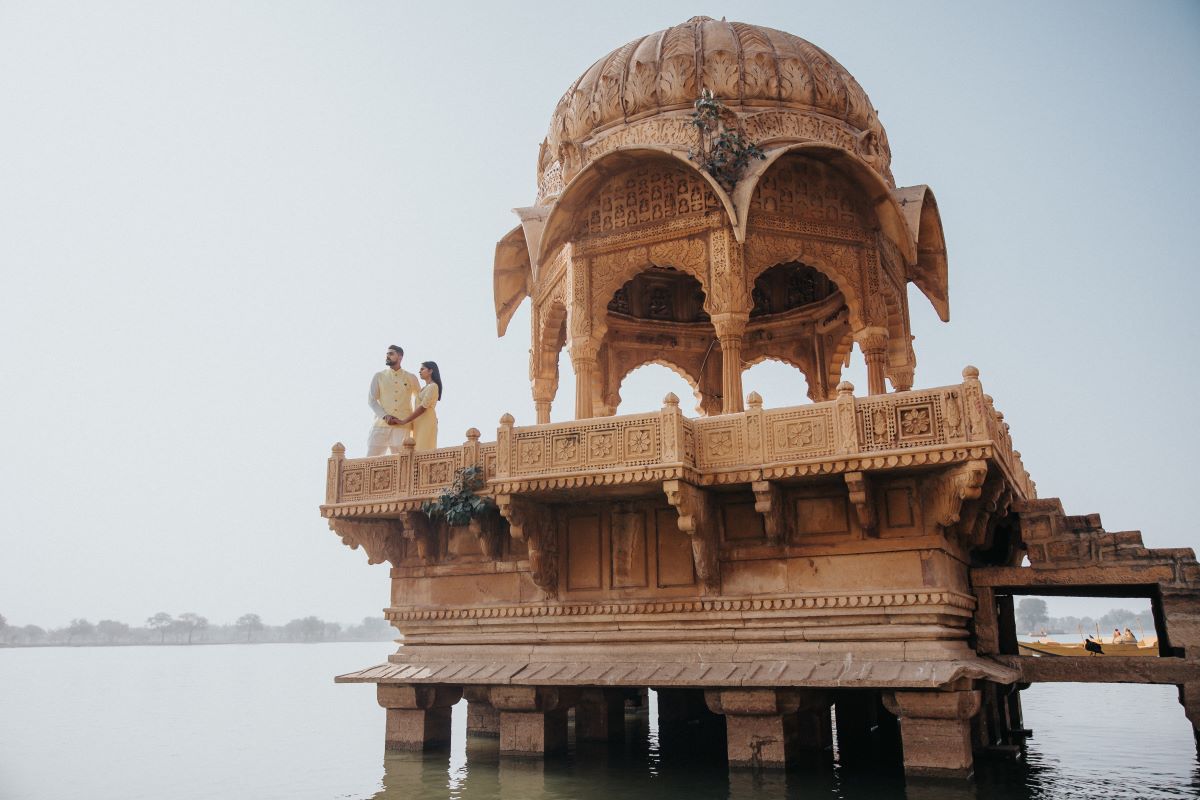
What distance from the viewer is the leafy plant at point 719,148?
40.1ft

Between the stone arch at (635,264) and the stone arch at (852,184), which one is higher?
the stone arch at (852,184)

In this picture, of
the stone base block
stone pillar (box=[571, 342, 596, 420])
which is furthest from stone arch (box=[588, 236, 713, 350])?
the stone base block

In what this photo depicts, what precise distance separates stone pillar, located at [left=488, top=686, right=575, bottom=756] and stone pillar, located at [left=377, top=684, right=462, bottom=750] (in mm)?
921

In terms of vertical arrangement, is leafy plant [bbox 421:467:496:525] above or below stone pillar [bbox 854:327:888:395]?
below

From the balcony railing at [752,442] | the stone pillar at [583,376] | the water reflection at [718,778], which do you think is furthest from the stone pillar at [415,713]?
the stone pillar at [583,376]

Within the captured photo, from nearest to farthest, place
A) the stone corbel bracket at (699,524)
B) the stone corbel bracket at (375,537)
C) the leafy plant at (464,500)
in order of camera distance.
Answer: the stone corbel bracket at (699,524), the leafy plant at (464,500), the stone corbel bracket at (375,537)

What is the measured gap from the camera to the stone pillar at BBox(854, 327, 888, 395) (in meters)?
12.8

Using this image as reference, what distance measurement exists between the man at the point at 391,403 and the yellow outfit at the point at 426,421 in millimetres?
114

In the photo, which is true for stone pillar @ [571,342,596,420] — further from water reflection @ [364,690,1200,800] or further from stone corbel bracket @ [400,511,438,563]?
water reflection @ [364,690,1200,800]

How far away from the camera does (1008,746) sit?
37.3 feet

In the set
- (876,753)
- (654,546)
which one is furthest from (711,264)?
(876,753)

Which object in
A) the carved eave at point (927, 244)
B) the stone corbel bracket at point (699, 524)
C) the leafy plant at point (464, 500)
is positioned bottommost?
the stone corbel bracket at point (699, 524)

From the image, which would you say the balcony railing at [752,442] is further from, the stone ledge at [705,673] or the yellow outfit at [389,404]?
the stone ledge at [705,673]

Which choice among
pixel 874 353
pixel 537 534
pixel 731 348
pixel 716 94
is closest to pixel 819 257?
pixel 874 353
